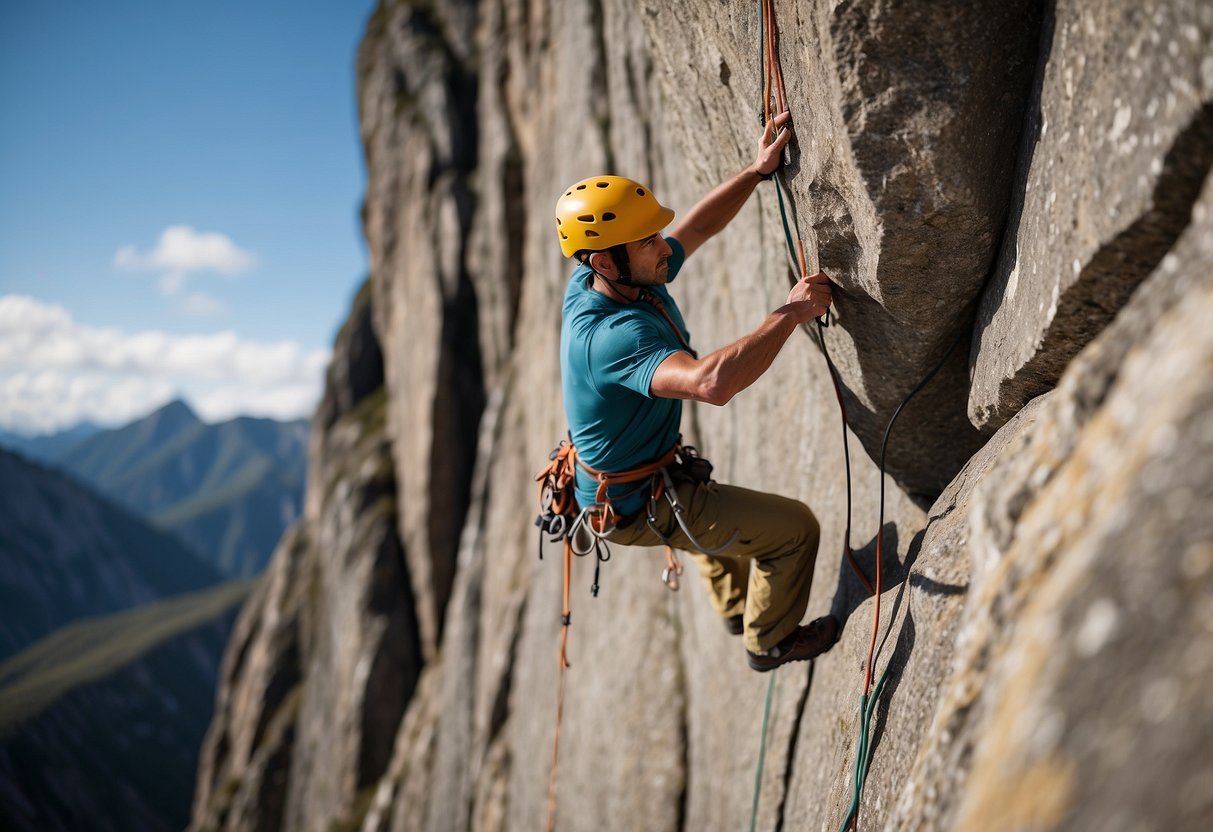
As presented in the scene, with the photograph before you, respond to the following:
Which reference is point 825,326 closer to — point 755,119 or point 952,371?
point 952,371

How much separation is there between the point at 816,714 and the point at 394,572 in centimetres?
2970

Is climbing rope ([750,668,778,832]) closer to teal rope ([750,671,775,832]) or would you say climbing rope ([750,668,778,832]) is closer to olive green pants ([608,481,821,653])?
teal rope ([750,671,775,832])

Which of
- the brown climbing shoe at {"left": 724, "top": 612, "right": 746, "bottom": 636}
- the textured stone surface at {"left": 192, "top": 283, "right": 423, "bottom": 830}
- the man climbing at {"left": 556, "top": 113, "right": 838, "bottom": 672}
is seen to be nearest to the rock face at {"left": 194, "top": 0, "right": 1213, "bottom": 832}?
the man climbing at {"left": 556, "top": 113, "right": 838, "bottom": 672}

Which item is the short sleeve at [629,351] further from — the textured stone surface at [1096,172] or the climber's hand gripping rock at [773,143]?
the textured stone surface at [1096,172]

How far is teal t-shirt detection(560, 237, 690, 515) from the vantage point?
17.6ft

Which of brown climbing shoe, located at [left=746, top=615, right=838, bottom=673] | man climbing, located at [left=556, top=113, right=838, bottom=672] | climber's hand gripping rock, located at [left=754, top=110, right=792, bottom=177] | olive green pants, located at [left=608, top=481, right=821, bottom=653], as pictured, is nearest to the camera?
climber's hand gripping rock, located at [left=754, top=110, right=792, bottom=177]

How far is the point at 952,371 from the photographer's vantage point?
5621 mm

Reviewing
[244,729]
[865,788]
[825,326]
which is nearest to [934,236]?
[825,326]

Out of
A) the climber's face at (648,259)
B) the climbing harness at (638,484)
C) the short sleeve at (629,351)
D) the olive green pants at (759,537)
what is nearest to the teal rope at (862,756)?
the olive green pants at (759,537)

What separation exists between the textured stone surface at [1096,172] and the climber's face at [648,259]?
238 centimetres

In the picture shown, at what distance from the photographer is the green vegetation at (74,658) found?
137m

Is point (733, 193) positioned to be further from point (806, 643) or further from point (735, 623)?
point (735, 623)

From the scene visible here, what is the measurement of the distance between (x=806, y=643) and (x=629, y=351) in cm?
304

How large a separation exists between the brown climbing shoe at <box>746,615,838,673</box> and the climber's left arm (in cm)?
341
